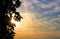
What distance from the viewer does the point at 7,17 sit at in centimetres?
1891

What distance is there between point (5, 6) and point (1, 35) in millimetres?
3888

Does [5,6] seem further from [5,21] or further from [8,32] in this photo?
[8,32]

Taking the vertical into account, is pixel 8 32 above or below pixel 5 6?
below

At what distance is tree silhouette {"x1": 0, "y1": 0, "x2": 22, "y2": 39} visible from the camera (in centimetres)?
1856

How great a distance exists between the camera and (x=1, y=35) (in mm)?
18391

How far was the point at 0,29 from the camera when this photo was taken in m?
18.3

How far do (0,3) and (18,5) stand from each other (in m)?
2.51

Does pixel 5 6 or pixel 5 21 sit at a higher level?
pixel 5 6

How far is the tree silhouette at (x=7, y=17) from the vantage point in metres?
18.6

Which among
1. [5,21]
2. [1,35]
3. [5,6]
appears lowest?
[1,35]

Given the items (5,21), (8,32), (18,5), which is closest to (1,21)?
(5,21)

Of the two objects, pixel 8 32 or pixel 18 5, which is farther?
pixel 18 5

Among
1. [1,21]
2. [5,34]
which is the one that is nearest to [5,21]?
[1,21]

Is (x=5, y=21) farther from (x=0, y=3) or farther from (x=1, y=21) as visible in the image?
(x=0, y=3)
